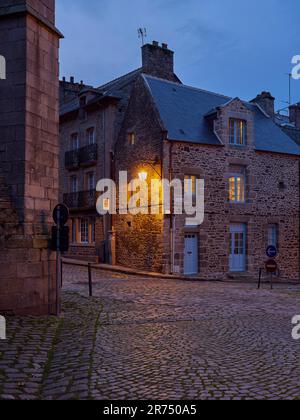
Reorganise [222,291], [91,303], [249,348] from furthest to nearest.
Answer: [222,291]
[91,303]
[249,348]

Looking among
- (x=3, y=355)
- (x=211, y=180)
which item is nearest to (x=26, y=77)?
(x=3, y=355)

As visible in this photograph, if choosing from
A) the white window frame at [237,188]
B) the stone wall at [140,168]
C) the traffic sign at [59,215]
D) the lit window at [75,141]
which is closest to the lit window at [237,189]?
the white window frame at [237,188]

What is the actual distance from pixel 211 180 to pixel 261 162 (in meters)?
3.10

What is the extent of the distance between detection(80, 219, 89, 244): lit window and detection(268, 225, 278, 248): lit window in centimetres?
940

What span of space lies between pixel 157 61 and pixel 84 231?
31.4ft

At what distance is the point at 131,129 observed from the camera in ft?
70.4

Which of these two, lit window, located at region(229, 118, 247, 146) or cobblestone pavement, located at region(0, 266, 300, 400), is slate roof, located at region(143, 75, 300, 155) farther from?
cobblestone pavement, located at region(0, 266, 300, 400)

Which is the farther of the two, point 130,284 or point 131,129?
point 131,129

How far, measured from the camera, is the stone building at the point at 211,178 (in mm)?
19141

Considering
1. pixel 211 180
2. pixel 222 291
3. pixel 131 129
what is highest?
pixel 131 129

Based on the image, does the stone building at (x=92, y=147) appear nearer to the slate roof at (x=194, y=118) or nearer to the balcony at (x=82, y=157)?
the balcony at (x=82, y=157)

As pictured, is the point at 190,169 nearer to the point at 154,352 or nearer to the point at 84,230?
the point at 84,230

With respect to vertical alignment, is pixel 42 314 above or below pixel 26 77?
below
